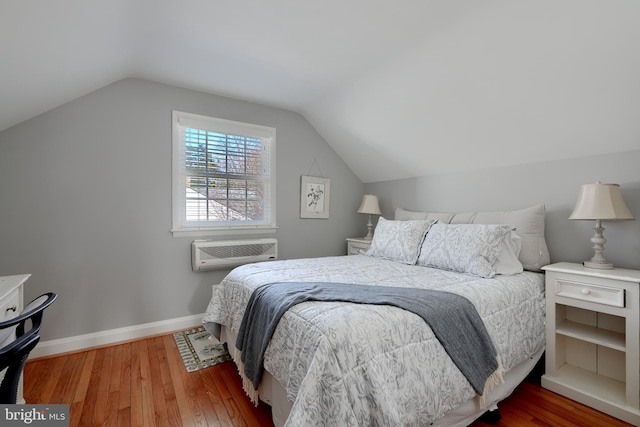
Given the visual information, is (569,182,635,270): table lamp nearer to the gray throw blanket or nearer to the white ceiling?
the white ceiling

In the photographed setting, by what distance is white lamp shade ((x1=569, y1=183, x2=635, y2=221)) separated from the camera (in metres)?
1.81

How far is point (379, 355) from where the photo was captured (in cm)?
119

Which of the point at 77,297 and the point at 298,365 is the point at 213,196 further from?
the point at 298,365

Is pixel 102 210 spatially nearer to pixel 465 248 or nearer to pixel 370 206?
pixel 370 206

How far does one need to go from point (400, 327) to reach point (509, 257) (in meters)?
1.37

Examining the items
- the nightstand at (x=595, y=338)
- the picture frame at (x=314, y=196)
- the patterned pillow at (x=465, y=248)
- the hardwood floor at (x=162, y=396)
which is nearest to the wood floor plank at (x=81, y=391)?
the hardwood floor at (x=162, y=396)

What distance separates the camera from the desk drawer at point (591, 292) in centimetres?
170

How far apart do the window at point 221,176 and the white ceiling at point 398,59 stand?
1.56 feet

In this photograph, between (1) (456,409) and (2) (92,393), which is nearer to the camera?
(1) (456,409)

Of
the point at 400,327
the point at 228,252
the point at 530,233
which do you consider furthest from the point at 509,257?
the point at 228,252

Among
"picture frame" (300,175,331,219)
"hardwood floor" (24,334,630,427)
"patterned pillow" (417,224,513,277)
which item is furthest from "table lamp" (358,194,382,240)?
"hardwood floor" (24,334,630,427)

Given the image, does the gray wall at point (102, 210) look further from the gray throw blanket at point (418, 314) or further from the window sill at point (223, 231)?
the gray throw blanket at point (418, 314)

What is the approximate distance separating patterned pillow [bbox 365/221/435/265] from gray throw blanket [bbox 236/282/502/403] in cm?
94

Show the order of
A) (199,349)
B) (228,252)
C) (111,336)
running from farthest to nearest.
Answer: (228,252) → (111,336) → (199,349)
